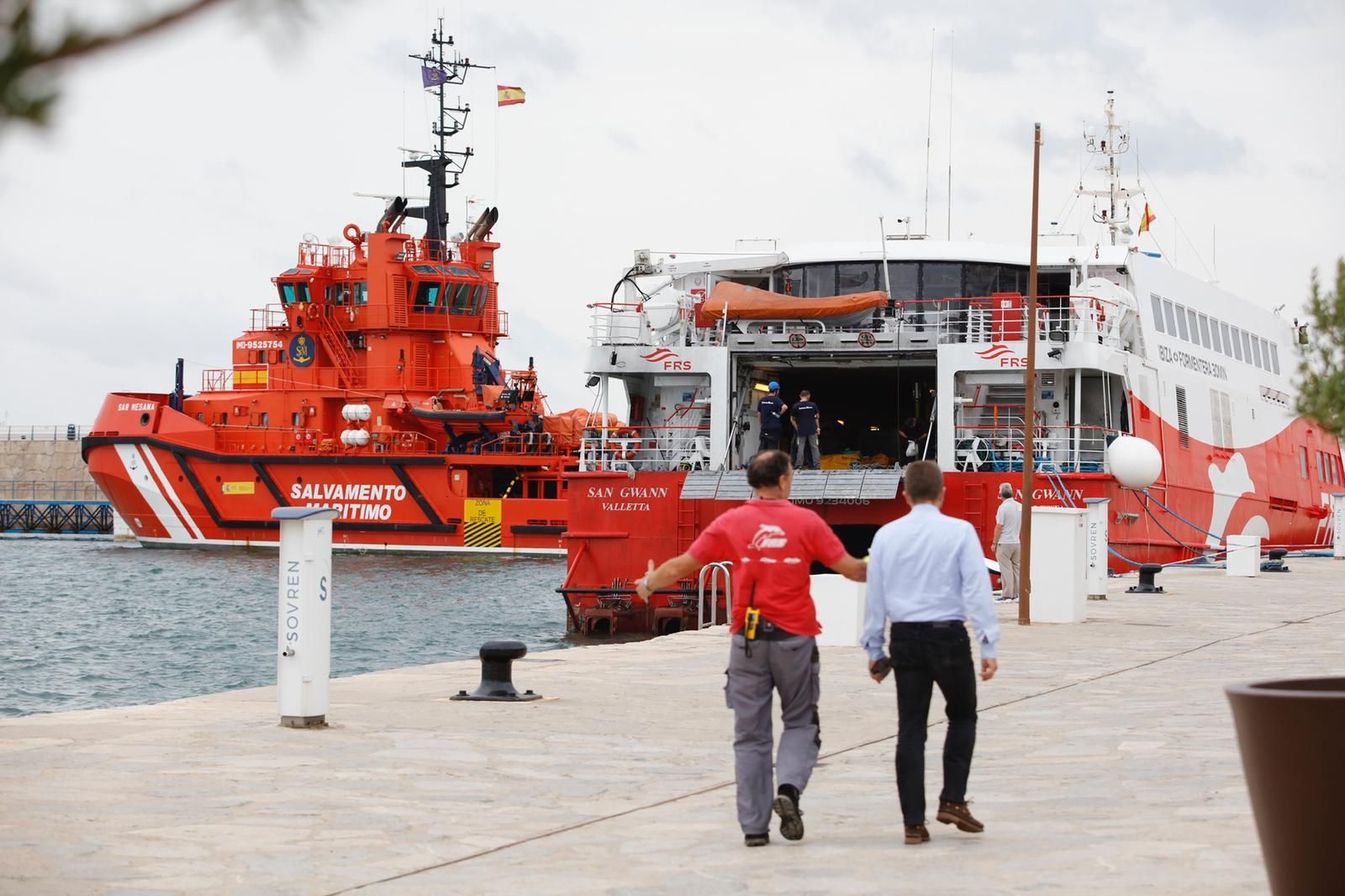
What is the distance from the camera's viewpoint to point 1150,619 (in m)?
17.4

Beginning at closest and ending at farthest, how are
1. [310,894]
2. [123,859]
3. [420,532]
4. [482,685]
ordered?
[310,894] < [123,859] < [482,685] < [420,532]

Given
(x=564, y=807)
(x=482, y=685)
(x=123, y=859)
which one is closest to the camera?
(x=123, y=859)

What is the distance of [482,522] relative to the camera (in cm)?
4825

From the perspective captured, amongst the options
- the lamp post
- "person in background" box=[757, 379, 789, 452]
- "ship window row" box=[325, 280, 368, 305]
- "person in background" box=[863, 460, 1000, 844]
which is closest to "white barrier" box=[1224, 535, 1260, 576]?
"person in background" box=[757, 379, 789, 452]

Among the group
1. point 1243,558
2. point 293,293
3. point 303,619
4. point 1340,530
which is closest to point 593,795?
point 303,619

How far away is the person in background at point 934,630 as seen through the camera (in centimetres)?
647

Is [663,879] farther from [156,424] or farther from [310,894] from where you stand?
[156,424]

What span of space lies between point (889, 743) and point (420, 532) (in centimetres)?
4085

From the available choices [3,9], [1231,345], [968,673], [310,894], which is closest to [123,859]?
[310,894]

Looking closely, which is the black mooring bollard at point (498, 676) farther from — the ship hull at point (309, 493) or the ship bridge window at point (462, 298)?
the ship bridge window at point (462, 298)

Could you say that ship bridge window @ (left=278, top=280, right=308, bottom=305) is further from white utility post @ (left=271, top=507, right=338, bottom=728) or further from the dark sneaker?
the dark sneaker

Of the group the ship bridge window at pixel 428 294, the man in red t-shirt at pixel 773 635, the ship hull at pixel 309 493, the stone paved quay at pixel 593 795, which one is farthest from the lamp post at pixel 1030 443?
the ship bridge window at pixel 428 294

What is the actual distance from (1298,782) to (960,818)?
1.88 meters

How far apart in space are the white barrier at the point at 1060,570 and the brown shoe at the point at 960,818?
10.6m
